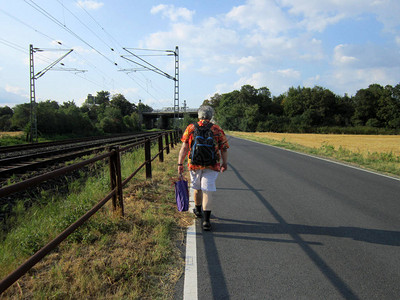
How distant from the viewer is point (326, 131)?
76188 mm

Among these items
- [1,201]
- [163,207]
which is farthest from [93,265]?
[1,201]

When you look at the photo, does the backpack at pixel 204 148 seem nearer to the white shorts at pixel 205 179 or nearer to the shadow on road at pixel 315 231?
the white shorts at pixel 205 179

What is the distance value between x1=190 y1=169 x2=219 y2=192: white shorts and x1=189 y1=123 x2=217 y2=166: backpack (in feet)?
0.60

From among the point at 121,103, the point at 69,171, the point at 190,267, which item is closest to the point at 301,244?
the point at 190,267

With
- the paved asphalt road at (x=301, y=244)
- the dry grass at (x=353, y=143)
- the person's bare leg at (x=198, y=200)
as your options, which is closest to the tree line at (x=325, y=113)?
the dry grass at (x=353, y=143)

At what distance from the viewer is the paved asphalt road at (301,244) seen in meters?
2.47

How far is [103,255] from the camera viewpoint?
2.88m

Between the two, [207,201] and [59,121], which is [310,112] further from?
[207,201]

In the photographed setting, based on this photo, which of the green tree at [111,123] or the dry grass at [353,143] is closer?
the dry grass at [353,143]

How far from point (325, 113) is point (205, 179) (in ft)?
316

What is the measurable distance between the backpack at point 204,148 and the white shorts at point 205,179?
184 millimetres

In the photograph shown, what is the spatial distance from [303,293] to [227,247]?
109 centimetres

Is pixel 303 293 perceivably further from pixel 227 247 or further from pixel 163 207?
pixel 163 207

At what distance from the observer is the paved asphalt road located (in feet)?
8.09
